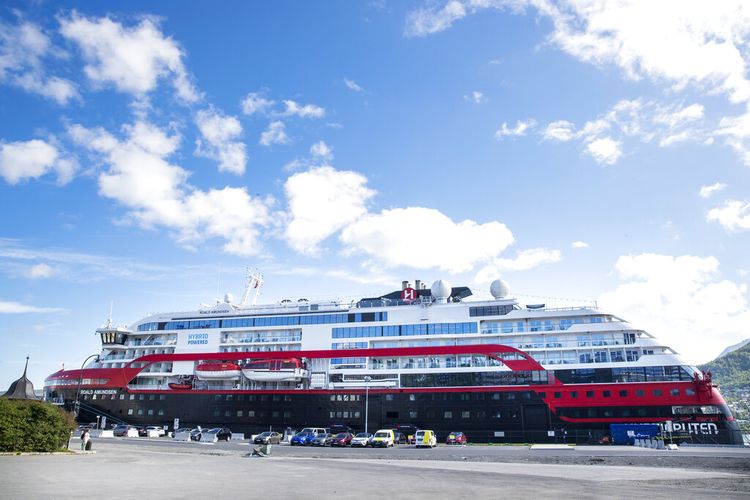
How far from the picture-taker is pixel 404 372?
55000 mm

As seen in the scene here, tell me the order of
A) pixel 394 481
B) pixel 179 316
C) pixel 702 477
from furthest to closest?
pixel 179 316 → pixel 702 477 → pixel 394 481

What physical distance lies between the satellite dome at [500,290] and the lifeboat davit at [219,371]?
3152 centimetres

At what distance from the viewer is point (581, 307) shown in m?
52.1

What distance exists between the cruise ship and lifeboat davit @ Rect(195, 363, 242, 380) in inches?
6.7

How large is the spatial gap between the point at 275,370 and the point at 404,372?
15090mm

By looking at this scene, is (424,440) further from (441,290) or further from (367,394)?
(441,290)

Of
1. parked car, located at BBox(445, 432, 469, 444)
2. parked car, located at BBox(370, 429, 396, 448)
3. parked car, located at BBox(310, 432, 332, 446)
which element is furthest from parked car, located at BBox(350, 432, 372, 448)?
parked car, located at BBox(445, 432, 469, 444)

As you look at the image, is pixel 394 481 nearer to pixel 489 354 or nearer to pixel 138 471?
pixel 138 471

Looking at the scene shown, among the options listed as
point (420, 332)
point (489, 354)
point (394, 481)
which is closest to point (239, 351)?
point (420, 332)

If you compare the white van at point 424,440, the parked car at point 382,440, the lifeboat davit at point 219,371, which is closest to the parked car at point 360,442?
the parked car at point 382,440

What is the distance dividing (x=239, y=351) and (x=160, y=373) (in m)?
10.7

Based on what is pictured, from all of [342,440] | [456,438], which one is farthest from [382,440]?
[456,438]

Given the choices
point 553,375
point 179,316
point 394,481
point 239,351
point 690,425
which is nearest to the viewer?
point 394,481

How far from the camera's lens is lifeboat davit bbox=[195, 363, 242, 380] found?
59719 millimetres
